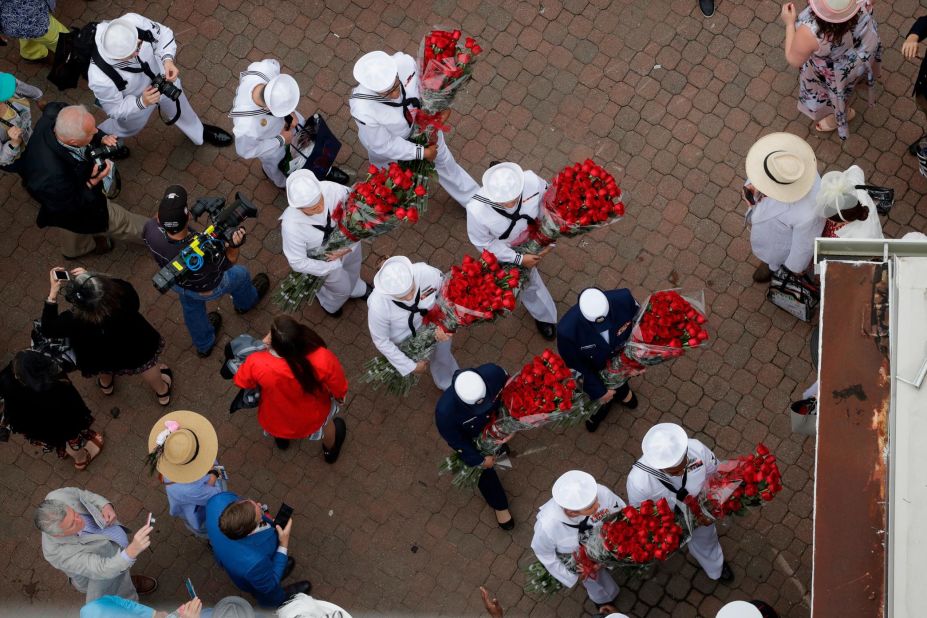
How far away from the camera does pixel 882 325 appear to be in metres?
5.91

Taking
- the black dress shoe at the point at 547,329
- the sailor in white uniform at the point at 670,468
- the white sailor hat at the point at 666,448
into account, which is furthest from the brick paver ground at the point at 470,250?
the white sailor hat at the point at 666,448

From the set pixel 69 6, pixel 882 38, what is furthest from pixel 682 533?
pixel 69 6

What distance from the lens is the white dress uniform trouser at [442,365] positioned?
850 cm

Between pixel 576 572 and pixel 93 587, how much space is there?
3652mm

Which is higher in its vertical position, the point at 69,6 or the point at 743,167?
the point at 743,167

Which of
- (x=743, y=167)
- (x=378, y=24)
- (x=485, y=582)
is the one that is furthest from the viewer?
(x=378, y=24)

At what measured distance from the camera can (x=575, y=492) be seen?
6.82 metres

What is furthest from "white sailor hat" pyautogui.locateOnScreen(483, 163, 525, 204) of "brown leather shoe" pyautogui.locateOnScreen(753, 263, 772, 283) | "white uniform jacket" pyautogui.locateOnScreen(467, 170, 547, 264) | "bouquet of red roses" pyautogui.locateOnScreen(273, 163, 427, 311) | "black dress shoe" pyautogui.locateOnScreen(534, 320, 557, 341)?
"brown leather shoe" pyautogui.locateOnScreen(753, 263, 772, 283)

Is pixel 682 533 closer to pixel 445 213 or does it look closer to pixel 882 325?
pixel 882 325

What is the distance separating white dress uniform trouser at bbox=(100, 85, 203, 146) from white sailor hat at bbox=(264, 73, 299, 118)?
150 centimetres

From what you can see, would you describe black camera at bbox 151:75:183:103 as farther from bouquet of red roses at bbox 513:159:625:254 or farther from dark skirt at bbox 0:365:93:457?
bouquet of red roses at bbox 513:159:625:254

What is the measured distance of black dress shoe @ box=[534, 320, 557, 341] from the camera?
8.98m

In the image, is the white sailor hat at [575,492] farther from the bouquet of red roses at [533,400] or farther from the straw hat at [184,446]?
the straw hat at [184,446]

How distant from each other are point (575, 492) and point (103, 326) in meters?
3.93
